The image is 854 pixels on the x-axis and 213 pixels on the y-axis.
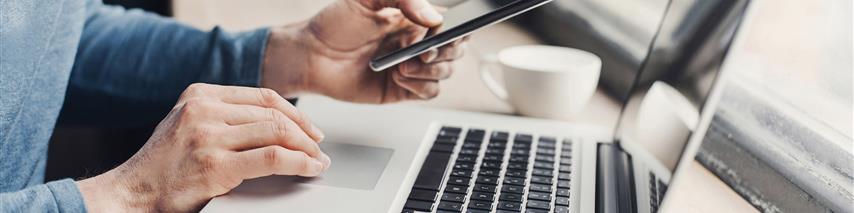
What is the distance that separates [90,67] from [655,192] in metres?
0.53

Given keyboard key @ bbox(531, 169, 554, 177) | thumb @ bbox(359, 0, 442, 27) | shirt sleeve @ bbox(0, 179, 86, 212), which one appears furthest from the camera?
thumb @ bbox(359, 0, 442, 27)

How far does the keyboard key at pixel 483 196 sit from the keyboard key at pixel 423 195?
0.9 inches

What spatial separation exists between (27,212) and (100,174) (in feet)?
0.18

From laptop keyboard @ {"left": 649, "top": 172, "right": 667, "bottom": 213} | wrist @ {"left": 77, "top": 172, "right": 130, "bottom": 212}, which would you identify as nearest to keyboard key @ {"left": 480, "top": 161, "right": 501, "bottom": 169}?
laptop keyboard @ {"left": 649, "top": 172, "right": 667, "bottom": 213}

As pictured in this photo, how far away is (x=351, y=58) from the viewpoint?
0.73 meters

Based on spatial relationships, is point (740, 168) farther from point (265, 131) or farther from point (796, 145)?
point (265, 131)

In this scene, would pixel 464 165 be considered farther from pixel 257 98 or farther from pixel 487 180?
pixel 257 98

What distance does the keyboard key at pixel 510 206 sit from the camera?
0.49 metres

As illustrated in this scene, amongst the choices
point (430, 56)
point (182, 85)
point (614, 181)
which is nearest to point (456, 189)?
point (614, 181)

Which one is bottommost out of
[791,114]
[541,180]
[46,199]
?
[46,199]

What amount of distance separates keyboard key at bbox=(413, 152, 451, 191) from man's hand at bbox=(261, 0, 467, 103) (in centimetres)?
15

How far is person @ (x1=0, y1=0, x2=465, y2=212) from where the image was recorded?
1.56 ft

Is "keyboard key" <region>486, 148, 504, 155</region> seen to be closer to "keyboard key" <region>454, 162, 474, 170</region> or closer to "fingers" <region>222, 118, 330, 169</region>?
"keyboard key" <region>454, 162, 474, 170</region>

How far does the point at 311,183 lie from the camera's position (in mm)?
517
